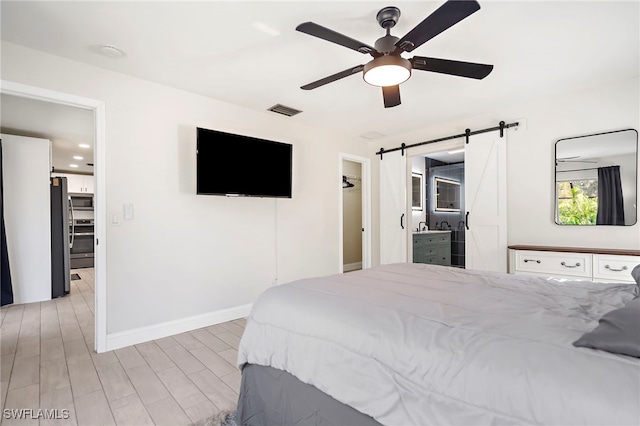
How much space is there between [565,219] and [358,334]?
3149mm

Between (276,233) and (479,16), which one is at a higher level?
(479,16)

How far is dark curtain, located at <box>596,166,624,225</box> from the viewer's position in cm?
297

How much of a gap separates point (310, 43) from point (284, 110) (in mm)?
1496

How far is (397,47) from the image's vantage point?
1.92m

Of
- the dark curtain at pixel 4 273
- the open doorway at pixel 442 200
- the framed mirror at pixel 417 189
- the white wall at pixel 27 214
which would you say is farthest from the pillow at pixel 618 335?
the white wall at pixel 27 214

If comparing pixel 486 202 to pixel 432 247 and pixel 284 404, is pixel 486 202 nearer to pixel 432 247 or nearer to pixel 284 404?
pixel 432 247

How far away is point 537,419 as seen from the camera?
2.60 feet

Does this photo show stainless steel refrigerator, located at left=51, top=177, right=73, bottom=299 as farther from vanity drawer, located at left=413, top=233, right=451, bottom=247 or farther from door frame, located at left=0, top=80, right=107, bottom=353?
vanity drawer, located at left=413, top=233, right=451, bottom=247

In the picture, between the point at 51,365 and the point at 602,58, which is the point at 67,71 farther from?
the point at 602,58

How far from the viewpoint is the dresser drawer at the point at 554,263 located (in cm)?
288

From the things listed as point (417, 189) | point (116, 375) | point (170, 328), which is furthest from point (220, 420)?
point (417, 189)

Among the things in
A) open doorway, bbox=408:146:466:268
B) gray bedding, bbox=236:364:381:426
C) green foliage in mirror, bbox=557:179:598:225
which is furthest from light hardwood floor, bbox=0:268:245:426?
open doorway, bbox=408:146:466:268

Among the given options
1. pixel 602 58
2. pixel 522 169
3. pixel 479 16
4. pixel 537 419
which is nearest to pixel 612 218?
pixel 522 169

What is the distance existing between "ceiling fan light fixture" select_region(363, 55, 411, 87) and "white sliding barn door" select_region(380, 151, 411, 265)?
2.66 metres
